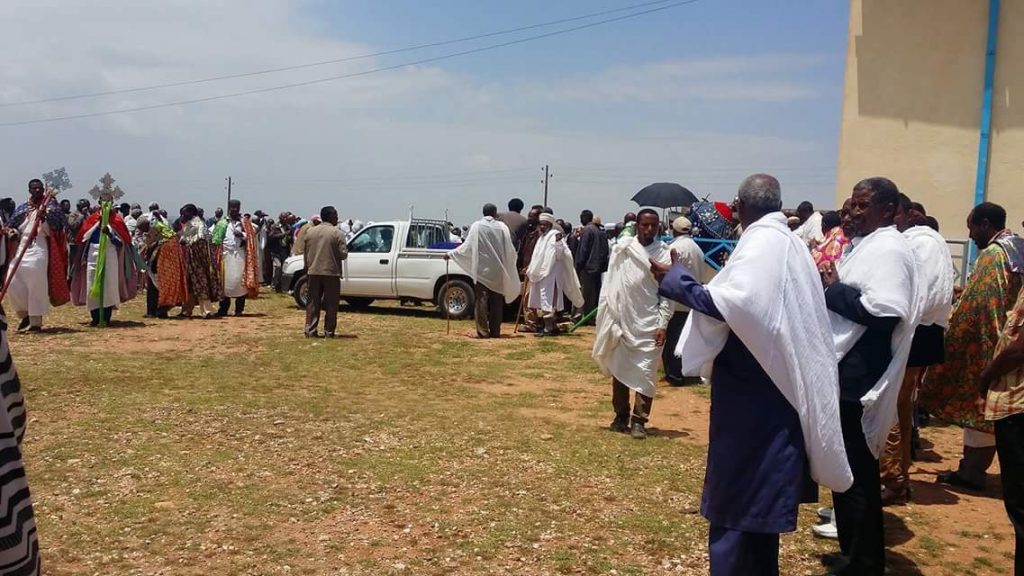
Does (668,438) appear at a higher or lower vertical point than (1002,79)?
lower

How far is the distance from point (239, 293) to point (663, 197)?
1026 cm

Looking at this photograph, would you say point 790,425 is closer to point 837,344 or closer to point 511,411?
point 837,344

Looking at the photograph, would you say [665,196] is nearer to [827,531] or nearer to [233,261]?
[233,261]

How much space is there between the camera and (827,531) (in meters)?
5.17

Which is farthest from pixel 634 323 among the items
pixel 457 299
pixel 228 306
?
pixel 228 306

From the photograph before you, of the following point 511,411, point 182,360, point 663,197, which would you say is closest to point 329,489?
point 511,411

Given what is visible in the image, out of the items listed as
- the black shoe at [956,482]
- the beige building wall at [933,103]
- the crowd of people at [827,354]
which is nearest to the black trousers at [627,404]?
the crowd of people at [827,354]

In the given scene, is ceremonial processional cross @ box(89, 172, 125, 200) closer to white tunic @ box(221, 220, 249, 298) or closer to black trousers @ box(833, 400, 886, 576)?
white tunic @ box(221, 220, 249, 298)

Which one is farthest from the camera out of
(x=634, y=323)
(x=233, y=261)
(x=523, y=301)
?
(x=233, y=261)

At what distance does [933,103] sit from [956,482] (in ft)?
26.8

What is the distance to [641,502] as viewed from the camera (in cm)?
571

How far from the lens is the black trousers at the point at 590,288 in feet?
50.6

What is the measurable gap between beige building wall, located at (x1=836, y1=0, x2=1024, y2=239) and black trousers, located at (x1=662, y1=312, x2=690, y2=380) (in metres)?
5.01

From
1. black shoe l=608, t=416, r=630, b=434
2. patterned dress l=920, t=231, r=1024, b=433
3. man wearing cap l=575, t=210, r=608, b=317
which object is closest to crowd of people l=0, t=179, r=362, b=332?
man wearing cap l=575, t=210, r=608, b=317
